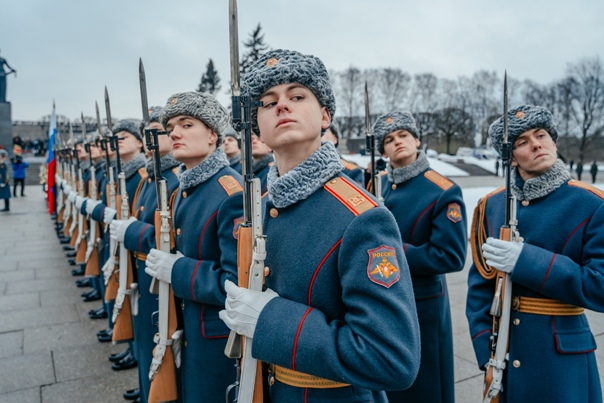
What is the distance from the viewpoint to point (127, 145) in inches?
212

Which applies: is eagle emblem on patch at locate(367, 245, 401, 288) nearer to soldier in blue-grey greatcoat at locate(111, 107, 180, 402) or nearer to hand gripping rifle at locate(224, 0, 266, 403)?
hand gripping rifle at locate(224, 0, 266, 403)

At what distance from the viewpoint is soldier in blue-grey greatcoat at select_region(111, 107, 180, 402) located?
11.5ft

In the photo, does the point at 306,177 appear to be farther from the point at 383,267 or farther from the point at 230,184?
the point at 230,184

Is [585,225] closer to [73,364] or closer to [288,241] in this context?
[288,241]

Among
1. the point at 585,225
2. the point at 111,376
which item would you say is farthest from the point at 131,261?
the point at 585,225

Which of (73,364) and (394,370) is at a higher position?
(394,370)

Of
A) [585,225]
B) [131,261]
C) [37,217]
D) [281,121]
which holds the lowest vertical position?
[37,217]

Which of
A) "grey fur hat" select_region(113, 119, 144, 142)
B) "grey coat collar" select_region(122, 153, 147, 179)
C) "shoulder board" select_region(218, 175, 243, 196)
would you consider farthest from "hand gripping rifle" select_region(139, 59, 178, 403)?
"grey fur hat" select_region(113, 119, 144, 142)

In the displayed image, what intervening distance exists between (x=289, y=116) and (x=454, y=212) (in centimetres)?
212

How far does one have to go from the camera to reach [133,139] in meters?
5.45

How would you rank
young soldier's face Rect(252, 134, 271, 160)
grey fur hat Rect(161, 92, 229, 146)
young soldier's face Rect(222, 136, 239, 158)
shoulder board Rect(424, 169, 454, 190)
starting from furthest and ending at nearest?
young soldier's face Rect(222, 136, 239, 158)
young soldier's face Rect(252, 134, 271, 160)
shoulder board Rect(424, 169, 454, 190)
grey fur hat Rect(161, 92, 229, 146)

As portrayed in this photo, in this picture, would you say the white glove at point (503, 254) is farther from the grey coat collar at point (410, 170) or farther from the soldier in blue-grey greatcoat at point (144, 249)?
the soldier in blue-grey greatcoat at point (144, 249)

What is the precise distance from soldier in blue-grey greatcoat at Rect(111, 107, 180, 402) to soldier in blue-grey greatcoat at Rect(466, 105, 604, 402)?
2.17 m

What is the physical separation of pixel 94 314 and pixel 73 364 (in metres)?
1.60
